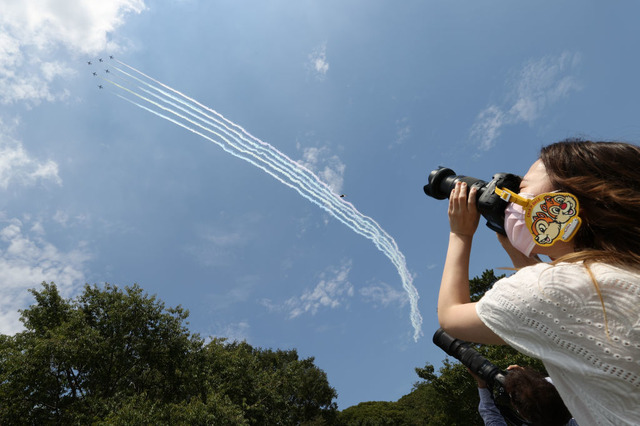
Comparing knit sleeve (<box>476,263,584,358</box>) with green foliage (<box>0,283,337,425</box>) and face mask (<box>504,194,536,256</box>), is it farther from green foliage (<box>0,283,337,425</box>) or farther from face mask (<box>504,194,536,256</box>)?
green foliage (<box>0,283,337,425</box>)

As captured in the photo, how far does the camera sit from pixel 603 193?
1.46 metres

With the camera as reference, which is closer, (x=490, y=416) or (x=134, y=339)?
(x=490, y=416)

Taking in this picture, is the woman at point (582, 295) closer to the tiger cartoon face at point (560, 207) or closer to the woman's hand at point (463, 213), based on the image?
the tiger cartoon face at point (560, 207)

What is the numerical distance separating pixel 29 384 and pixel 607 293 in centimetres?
2525

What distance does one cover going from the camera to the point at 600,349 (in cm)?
117

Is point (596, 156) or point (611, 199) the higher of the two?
point (596, 156)

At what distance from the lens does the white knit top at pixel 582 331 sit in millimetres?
1141

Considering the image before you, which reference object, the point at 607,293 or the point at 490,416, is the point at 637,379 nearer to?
the point at 607,293

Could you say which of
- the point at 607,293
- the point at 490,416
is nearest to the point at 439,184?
the point at 607,293

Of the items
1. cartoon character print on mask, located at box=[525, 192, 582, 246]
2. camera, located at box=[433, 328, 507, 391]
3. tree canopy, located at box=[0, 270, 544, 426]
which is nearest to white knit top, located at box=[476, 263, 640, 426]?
cartoon character print on mask, located at box=[525, 192, 582, 246]

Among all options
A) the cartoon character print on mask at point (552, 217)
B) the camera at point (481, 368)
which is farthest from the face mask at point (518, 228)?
the camera at point (481, 368)

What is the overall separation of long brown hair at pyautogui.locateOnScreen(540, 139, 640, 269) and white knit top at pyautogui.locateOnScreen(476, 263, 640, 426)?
135mm

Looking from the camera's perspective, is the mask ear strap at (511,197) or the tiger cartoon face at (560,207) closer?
the tiger cartoon face at (560,207)

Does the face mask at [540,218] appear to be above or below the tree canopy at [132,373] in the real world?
below
